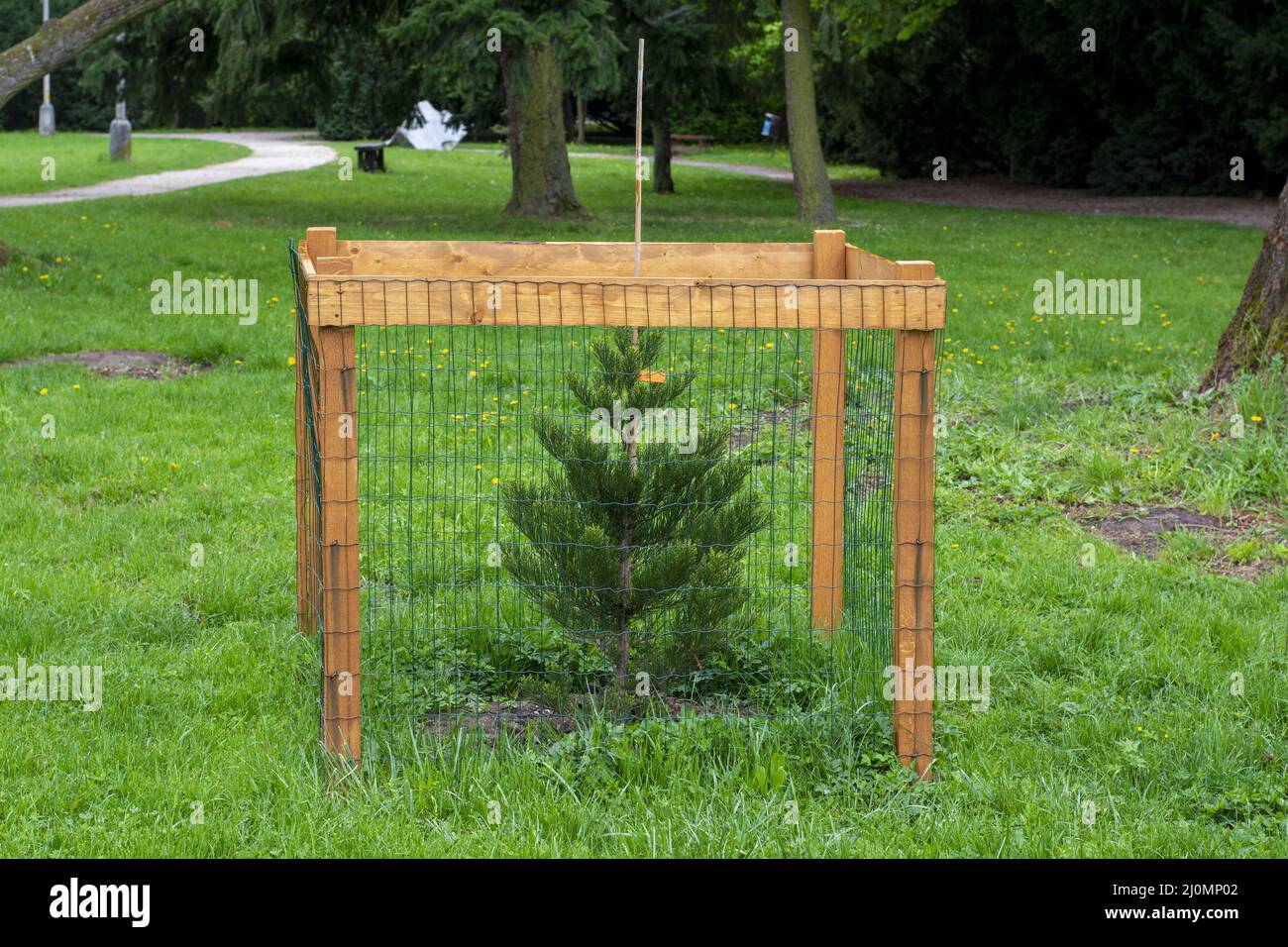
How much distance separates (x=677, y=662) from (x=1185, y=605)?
2189mm

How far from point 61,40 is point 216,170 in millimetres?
17659

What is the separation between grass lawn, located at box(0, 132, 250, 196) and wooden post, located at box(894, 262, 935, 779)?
22733 millimetres

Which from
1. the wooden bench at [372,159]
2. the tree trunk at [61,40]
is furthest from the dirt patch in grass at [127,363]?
the wooden bench at [372,159]

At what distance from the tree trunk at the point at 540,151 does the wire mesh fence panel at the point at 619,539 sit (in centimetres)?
1628

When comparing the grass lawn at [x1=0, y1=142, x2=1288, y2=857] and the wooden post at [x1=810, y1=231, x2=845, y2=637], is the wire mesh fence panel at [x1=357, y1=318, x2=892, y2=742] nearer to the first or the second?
the wooden post at [x1=810, y1=231, x2=845, y2=637]

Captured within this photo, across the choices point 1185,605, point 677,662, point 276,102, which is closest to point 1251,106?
point 276,102

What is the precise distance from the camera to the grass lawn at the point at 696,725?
12.8 feet

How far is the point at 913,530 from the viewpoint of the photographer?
4250 millimetres

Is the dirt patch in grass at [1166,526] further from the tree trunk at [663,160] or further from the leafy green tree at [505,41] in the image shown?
the tree trunk at [663,160]

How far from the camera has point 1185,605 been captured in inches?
221

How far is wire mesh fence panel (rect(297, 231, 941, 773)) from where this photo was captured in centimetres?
412

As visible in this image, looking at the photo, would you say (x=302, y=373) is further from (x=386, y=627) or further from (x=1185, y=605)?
(x=1185, y=605)

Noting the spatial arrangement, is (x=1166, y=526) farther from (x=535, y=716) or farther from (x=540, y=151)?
(x=540, y=151)

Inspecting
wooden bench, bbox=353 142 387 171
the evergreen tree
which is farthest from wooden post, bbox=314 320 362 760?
wooden bench, bbox=353 142 387 171
